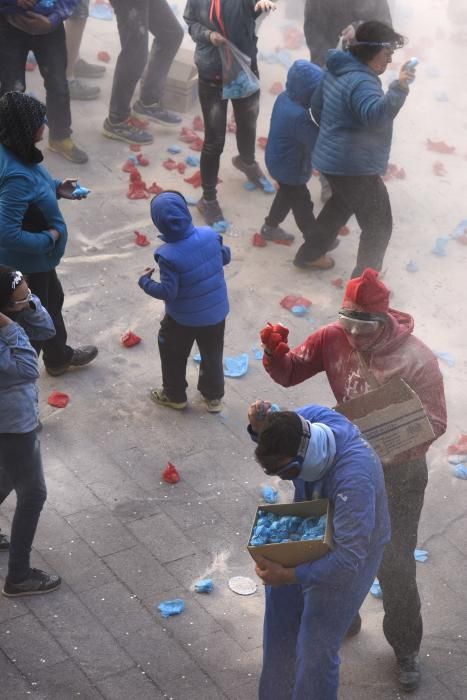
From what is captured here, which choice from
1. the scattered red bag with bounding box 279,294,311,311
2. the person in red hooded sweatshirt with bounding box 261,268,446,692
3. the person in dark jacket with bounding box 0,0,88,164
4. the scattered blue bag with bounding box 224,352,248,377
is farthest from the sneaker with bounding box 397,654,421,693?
the person in dark jacket with bounding box 0,0,88,164

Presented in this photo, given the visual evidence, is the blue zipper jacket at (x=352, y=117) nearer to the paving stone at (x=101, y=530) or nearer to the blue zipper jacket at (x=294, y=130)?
the blue zipper jacket at (x=294, y=130)

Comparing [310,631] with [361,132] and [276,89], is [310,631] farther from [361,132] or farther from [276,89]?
[276,89]

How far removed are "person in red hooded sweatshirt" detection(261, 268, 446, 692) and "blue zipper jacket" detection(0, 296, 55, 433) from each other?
3.49ft

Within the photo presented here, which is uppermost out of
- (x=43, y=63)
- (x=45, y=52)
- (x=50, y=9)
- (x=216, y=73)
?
(x=50, y=9)

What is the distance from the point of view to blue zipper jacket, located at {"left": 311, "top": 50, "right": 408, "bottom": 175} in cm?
760

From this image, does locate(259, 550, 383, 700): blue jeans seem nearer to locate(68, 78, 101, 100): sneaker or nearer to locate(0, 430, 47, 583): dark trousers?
locate(0, 430, 47, 583): dark trousers

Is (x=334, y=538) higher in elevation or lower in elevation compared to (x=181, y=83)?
higher

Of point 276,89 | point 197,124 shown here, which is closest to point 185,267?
point 197,124

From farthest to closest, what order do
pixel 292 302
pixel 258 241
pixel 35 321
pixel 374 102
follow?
pixel 258 241 → pixel 292 302 → pixel 374 102 → pixel 35 321

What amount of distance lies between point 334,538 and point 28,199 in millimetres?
2905

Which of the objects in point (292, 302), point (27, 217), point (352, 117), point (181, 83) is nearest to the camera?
point (27, 217)

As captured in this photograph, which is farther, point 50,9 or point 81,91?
point 81,91

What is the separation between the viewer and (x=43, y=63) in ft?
30.1

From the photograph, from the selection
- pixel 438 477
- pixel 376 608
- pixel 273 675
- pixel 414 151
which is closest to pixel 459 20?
pixel 414 151
